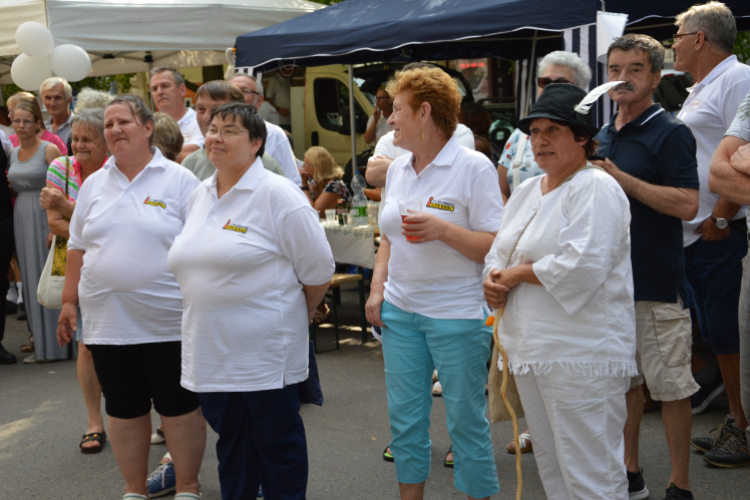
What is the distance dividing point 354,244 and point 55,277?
2653 millimetres

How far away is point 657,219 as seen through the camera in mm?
3098

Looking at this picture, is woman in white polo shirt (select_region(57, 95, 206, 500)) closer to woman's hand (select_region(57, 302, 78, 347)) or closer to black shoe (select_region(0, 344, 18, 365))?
woman's hand (select_region(57, 302, 78, 347))

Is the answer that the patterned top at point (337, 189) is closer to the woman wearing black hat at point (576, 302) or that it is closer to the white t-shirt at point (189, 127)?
the white t-shirt at point (189, 127)

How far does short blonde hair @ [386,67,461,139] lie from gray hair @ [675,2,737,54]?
66.0 inches

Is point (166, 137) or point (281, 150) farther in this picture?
point (281, 150)

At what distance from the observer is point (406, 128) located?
297 cm

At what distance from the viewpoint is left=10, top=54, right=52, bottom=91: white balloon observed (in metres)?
8.41

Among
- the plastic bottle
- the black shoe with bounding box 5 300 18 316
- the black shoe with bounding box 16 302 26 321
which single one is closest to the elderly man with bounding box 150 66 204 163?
the plastic bottle

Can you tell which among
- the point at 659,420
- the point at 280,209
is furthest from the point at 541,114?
the point at 659,420

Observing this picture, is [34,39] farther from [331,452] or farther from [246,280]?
[246,280]

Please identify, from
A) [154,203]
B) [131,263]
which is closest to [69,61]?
[154,203]

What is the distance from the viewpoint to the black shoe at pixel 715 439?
3818 mm

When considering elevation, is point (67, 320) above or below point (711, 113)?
below

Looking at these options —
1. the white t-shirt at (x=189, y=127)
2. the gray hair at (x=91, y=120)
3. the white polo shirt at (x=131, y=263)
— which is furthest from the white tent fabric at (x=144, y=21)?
the white polo shirt at (x=131, y=263)
